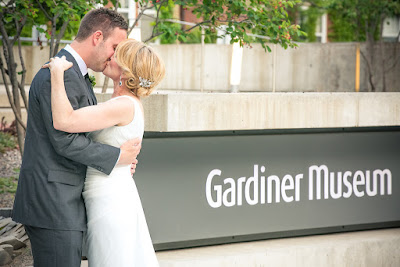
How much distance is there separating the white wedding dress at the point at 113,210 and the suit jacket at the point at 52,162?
4.0 inches

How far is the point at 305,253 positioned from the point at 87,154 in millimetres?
2922

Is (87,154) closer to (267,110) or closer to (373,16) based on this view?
(267,110)

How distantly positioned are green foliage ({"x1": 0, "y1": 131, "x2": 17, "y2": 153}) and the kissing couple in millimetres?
7651

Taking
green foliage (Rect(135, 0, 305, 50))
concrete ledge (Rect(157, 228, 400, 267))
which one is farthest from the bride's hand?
green foliage (Rect(135, 0, 305, 50))

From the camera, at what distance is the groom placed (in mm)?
3826

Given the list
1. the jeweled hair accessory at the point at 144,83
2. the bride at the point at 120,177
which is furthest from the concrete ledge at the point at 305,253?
the jeweled hair accessory at the point at 144,83

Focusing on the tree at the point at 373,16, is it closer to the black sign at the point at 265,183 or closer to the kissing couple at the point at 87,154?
the black sign at the point at 265,183

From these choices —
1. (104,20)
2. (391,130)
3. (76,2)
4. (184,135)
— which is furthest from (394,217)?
(104,20)

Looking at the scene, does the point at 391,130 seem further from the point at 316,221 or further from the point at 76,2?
the point at 76,2

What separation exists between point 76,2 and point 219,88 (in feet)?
46.2

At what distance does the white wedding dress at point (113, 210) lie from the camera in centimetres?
400

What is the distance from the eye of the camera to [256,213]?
20.4ft

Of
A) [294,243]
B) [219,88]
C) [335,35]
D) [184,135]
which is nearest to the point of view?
[184,135]

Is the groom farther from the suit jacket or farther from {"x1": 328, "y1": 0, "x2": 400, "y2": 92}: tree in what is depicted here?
{"x1": 328, "y1": 0, "x2": 400, "y2": 92}: tree
